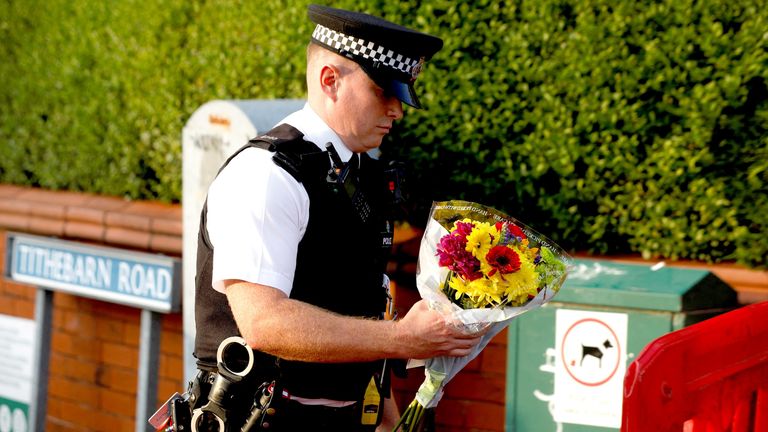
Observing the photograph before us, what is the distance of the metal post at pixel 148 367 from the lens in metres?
5.09

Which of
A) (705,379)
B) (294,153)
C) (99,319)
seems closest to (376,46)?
(294,153)

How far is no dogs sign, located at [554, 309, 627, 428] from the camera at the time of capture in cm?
339

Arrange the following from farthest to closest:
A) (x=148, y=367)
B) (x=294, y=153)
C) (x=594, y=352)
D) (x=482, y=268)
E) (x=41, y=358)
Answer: (x=41, y=358), (x=148, y=367), (x=594, y=352), (x=294, y=153), (x=482, y=268)

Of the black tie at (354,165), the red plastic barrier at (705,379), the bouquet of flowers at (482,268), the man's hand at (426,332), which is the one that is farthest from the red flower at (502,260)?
the black tie at (354,165)

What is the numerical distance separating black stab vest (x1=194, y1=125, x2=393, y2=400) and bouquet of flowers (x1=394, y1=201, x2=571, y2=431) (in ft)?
0.72

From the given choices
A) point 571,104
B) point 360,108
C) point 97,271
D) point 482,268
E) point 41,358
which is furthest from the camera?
point 41,358

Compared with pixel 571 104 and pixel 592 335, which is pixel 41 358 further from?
pixel 592 335

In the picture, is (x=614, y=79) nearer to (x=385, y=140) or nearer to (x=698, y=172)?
(x=698, y=172)

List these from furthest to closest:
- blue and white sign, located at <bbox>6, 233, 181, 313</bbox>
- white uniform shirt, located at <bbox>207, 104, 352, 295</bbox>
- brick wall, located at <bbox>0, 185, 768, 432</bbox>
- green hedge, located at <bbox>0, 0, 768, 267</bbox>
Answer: brick wall, located at <bbox>0, 185, 768, 432</bbox>, blue and white sign, located at <bbox>6, 233, 181, 313</bbox>, green hedge, located at <bbox>0, 0, 768, 267</bbox>, white uniform shirt, located at <bbox>207, 104, 352, 295</bbox>

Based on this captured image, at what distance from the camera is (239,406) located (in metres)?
2.56

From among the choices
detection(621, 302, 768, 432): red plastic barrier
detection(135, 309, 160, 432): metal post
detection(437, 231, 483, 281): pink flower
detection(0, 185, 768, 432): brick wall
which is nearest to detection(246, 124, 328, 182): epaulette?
detection(437, 231, 483, 281): pink flower

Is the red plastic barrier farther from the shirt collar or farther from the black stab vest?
the shirt collar

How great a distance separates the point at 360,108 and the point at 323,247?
0.33 metres

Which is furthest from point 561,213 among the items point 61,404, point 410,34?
point 61,404
